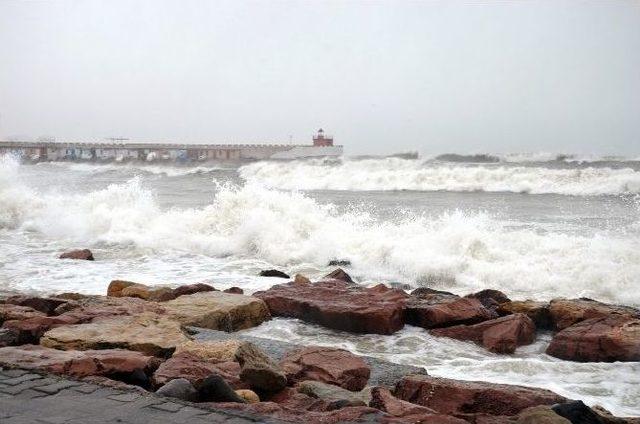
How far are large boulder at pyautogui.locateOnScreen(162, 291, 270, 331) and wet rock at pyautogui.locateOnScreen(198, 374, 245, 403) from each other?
2.42 m

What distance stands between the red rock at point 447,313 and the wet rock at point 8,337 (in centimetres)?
407

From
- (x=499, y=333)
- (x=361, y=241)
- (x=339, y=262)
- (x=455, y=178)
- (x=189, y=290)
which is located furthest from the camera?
(x=455, y=178)

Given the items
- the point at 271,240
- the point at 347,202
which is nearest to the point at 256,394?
the point at 271,240

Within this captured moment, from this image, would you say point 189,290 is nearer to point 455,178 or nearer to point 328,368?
point 328,368

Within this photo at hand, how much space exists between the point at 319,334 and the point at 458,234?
565cm

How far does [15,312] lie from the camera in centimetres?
593

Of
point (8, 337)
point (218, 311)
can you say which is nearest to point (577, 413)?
point (218, 311)

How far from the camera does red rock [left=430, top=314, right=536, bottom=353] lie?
5.95 meters

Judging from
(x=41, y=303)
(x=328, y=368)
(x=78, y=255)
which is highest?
(x=328, y=368)

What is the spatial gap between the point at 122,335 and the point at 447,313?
352 centimetres

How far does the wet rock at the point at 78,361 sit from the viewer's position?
3.94 m

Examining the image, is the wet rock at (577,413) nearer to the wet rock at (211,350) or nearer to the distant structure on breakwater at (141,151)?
the wet rock at (211,350)

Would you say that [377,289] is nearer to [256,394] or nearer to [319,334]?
[319,334]

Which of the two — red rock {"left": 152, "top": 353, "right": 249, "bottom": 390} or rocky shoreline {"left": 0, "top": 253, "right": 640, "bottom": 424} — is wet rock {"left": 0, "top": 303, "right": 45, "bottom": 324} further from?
red rock {"left": 152, "top": 353, "right": 249, "bottom": 390}
